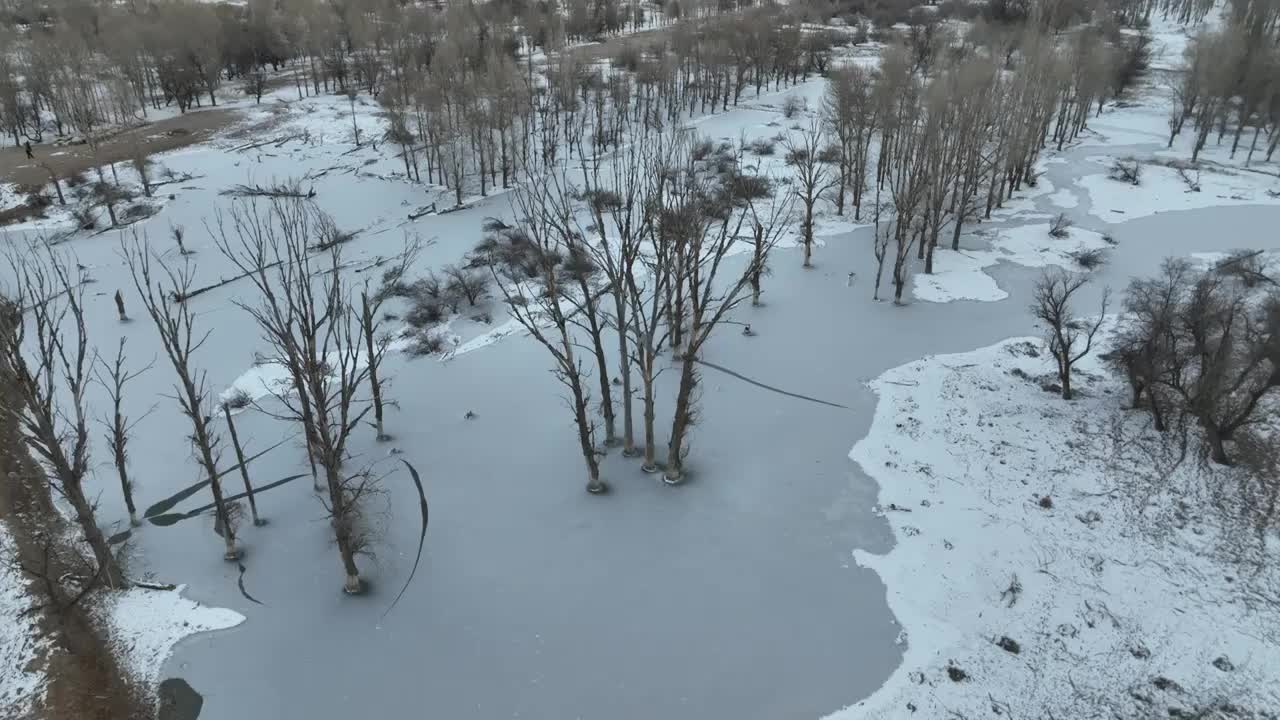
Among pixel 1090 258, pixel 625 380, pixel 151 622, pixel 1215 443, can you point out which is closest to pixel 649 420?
pixel 625 380

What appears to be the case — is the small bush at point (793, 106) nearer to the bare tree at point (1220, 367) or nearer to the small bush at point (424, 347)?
the bare tree at point (1220, 367)

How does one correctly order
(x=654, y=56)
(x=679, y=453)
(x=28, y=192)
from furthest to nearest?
(x=654, y=56) < (x=28, y=192) < (x=679, y=453)

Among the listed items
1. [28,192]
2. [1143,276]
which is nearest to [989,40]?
[1143,276]

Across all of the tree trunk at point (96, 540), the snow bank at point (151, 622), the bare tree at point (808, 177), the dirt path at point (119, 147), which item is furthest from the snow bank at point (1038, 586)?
the dirt path at point (119, 147)

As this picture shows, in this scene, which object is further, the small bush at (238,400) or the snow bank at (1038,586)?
the small bush at (238,400)

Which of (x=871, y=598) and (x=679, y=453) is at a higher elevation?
(x=679, y=453)

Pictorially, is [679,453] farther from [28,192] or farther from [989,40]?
[989,40]

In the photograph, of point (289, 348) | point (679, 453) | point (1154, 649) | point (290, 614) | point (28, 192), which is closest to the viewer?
point (289, 348)
